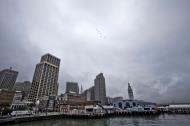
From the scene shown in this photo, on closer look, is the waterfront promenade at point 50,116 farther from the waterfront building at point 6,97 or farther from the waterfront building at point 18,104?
the waterfront building at point 18,104

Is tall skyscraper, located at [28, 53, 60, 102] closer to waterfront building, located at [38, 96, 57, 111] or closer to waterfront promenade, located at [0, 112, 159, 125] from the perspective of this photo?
waterfront building, located at [38, 96, 57, 111]

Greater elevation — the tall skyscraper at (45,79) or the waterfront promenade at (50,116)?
the tall skyscraper at (45,79)

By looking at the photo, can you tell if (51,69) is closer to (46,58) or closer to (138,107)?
(46,58)

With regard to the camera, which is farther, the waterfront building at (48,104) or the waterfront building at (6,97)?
the waterfront building at (48,104)

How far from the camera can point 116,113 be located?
91.4 m

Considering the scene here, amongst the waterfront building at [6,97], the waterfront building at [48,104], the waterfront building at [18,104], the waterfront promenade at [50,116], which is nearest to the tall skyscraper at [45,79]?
the waterfront building at [18,104]

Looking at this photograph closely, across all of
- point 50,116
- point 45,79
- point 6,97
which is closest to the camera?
point 50,116

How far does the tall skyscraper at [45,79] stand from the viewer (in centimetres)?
16507

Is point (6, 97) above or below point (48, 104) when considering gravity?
above

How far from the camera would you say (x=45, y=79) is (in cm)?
17750

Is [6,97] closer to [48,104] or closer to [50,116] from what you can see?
[48,104]

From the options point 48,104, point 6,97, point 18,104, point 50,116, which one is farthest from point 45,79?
point 50,116

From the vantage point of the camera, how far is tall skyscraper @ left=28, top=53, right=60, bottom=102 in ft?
542

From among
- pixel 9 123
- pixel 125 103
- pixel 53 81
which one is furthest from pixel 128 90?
pixel 9 123
